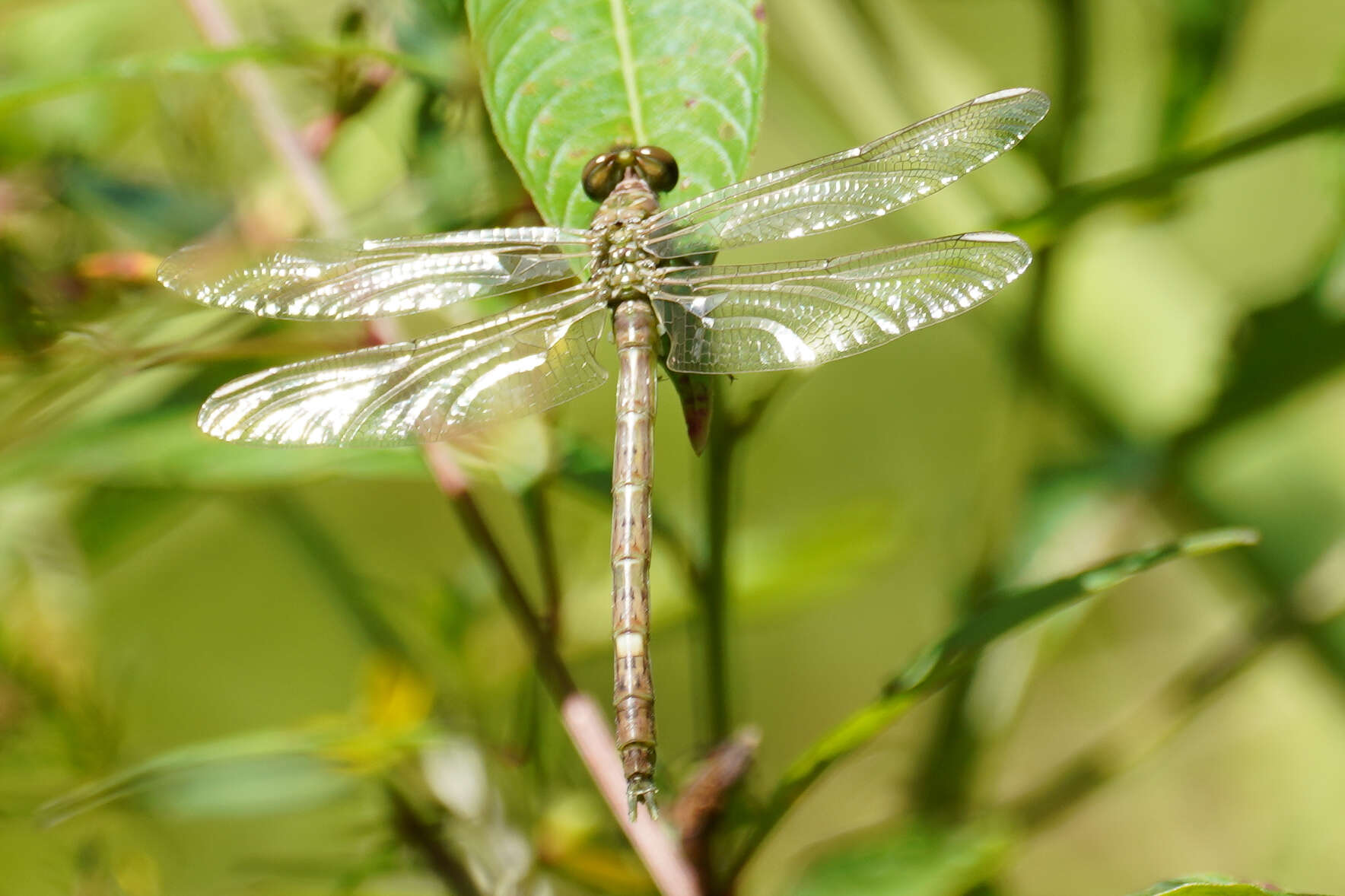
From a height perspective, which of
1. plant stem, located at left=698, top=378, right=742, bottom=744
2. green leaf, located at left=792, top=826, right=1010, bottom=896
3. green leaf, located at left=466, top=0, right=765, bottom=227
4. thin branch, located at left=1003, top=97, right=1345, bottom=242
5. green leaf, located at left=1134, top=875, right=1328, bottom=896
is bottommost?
green leaf, located at left=1134, top=875, right=1328, bottom=896

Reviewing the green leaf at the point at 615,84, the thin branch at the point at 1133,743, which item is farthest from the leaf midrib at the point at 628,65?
the thin branch at the point at 1133,743

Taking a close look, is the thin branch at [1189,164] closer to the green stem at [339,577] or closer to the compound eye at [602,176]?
the compound eye at [602,176]

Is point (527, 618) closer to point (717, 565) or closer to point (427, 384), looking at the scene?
point (717, 565)

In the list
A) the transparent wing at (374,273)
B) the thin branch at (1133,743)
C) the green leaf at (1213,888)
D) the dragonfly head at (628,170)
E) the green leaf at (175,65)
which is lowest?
the green leaf at (1213,888)

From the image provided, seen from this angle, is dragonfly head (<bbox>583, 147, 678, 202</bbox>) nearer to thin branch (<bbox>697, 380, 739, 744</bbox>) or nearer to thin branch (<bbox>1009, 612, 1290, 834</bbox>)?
thin branch (<bbox>697, 380, 739, 744</bbox>)

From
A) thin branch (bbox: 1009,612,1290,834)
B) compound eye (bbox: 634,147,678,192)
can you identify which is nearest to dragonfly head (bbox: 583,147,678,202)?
compound eye (bbox: 634,147,678,192)

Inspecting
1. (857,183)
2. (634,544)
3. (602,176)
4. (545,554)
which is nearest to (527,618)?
(545,554)

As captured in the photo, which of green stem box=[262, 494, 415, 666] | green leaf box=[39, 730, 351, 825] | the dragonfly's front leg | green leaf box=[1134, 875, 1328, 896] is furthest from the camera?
green stem box=[262, 494, 415, 666]
